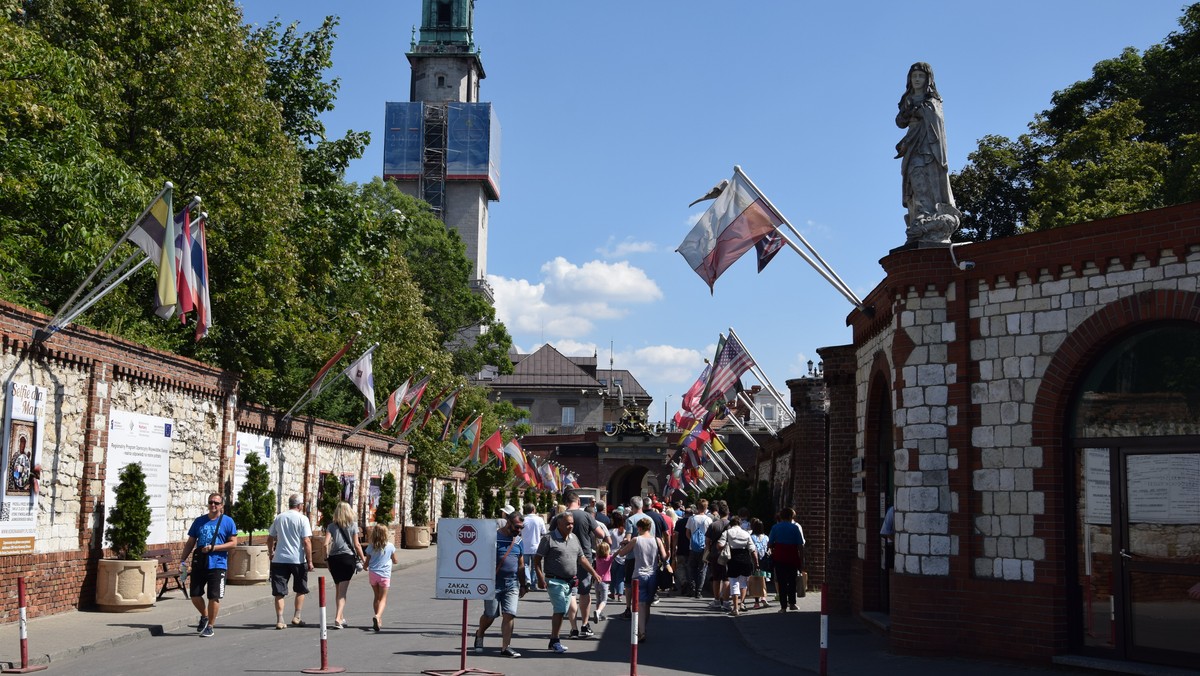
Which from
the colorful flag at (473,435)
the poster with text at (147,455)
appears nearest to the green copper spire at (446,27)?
the colorful flag at (473,435)

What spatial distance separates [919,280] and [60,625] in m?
11.7

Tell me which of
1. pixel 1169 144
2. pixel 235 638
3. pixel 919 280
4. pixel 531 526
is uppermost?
pixel 1169 144

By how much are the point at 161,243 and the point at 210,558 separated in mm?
4159

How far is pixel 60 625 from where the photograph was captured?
15.2 meters

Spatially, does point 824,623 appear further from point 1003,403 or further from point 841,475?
point 841,475

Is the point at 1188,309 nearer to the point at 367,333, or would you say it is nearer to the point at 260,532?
the point at 260,532

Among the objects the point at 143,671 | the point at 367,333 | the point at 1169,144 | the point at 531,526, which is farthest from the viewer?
the point at 1169,144

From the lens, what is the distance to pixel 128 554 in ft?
59.3

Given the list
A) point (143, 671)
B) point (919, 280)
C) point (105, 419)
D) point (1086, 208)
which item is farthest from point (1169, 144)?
point (143, 671)

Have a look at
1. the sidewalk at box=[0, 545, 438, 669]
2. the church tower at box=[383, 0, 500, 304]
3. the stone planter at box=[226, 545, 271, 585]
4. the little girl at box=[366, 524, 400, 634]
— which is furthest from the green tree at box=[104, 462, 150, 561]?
the church tower at box=[383, 0, 500, 304]

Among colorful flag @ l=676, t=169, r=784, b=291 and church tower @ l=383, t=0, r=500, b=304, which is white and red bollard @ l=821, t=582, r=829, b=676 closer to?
colorful flag @ l=676, t=169, r=784, b=291

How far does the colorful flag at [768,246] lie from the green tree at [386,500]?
2093cm

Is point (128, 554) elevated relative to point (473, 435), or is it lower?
lower

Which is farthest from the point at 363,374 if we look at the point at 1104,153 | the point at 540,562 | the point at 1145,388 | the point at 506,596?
the point at 1104,153
